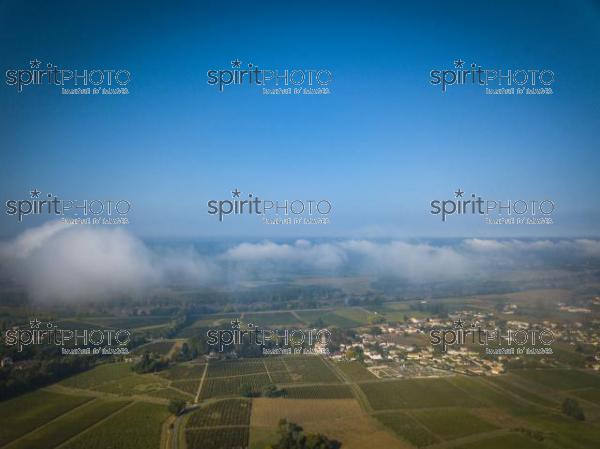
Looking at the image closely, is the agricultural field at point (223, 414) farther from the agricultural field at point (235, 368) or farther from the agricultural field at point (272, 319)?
the agricultural field at point (272, 319)

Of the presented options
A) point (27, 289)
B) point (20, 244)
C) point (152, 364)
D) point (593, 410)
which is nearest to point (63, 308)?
point (27, 289)

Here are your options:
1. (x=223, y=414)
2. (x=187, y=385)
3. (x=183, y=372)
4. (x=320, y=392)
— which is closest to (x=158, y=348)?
(x=183, y=372)

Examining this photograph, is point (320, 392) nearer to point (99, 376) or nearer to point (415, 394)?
point (415, 394)

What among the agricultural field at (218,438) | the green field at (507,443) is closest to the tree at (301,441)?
the agricultural field at (218,438)

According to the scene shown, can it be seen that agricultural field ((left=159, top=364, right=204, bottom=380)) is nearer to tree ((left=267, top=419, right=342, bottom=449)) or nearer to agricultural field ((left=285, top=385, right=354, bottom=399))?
agricultural field ((left=285, top=385, right=354, bottom=399))

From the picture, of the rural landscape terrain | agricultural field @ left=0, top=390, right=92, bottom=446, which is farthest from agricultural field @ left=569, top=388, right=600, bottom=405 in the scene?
agricultural field @ left=0, top=390, right=92, bottom=446
